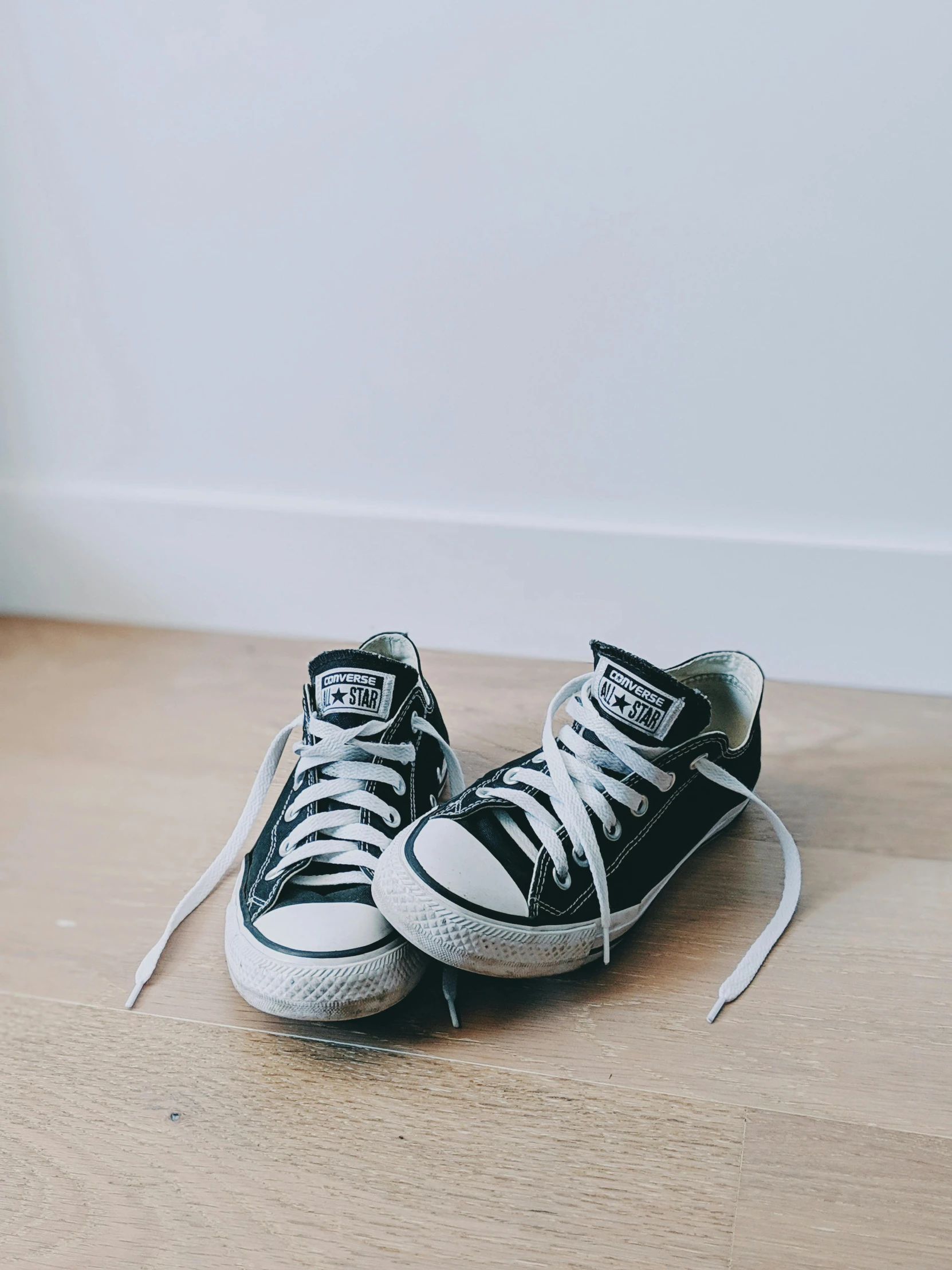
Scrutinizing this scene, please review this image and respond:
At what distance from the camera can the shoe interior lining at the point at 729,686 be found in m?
0.89

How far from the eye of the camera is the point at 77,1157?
0.67 metres

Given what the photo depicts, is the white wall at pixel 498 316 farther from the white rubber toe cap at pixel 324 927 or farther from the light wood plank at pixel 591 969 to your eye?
the white rubber toe cap at pixel 324 927

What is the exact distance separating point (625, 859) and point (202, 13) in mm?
890

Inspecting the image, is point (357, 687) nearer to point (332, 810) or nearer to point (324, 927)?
point (332, 810)

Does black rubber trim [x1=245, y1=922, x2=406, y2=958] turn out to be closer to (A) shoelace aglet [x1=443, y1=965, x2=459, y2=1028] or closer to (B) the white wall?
(A) shoelace aglet [x1=443, y1=965, x2=459, y2=1028]

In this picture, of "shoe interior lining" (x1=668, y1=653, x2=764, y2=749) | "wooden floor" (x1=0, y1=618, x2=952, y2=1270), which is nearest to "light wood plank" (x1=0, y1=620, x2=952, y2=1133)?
"wooden floor" (x1=0, y1=618, x2=952, y2=1270)

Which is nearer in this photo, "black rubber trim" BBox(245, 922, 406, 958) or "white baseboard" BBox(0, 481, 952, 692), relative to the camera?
"black rubber trim" BBox(245, 922, 406, 958)

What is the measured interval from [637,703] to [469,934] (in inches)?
8.3

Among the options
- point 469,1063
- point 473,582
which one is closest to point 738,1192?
point 469,1063

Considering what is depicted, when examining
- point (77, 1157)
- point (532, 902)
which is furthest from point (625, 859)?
point (77, 1157)

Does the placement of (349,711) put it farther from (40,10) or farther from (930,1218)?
(40,10)

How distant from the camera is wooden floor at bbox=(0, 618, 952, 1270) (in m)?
0.62

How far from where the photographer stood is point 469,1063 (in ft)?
2.36

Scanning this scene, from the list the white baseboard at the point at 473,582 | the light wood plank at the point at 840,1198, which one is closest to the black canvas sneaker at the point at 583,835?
the light wood plank at the point at 840,1198
